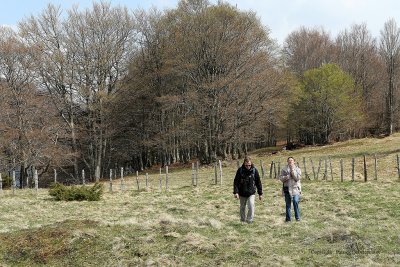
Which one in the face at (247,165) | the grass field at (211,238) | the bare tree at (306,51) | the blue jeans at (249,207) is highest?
the bare tree at (306,51)

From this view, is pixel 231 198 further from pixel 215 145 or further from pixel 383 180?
pixel 215 145

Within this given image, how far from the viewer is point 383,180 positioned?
2362 cm

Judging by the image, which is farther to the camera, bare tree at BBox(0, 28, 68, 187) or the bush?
bare tree at BBox(0, 28, 68, 187)

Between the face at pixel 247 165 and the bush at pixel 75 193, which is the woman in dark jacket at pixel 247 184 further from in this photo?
the bush at pixel 75 193

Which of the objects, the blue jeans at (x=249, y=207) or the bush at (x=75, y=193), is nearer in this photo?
the blue jeans at (x=249, y=207)

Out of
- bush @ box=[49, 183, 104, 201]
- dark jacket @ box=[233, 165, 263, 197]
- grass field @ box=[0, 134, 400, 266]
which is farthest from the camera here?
bush @ box=[49, 183, 104, 201]

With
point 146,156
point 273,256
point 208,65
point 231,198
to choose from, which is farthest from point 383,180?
point 146,156

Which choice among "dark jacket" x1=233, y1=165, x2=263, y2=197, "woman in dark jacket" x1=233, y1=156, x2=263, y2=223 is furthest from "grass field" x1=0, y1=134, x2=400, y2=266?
"dark jacket" x1=233, y1=165, x2=263, y2=197

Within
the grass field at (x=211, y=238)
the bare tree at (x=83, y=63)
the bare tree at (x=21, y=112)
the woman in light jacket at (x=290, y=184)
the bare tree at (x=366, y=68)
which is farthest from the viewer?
the bare tree at (x=366, y=68)

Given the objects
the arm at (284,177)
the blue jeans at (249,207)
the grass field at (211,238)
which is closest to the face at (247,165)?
the blue jeans at (249,207)

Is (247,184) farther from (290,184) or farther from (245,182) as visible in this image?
(290,184)

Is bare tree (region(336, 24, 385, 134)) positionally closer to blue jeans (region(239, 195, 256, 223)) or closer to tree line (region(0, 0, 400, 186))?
tree line (region(0, 0, 400, 186))

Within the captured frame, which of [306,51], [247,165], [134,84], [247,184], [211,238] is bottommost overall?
[211,238]

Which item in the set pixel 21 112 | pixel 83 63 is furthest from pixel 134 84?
pixel 21 112
